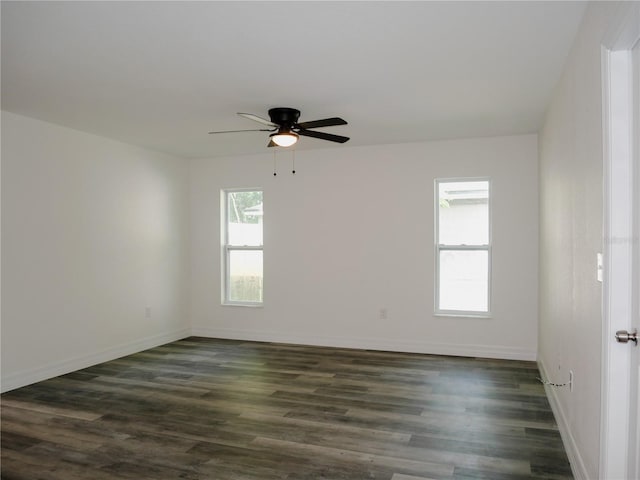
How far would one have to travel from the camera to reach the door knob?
6.13 feet

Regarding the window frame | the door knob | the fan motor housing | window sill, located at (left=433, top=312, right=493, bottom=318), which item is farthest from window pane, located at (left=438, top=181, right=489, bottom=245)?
the door knob

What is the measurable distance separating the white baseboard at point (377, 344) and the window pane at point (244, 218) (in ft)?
4.13

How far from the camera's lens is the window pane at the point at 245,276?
6539 millimetres

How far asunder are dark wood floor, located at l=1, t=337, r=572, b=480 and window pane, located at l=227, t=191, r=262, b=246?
1.91 m

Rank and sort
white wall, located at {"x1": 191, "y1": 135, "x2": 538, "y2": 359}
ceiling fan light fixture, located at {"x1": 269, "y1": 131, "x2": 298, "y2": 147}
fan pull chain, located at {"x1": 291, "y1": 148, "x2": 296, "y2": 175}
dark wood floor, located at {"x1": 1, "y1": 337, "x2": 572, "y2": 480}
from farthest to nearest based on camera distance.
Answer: fan pull chain, located at {"x1": 291, "y1": 148, "x2": 296, "y2": 175}
white wall, located at {"x1": 191, "y1": 135, "x2": 538, "y2": 359}
ceiling fan light fixture, located at {"x1": 269, "y1": 131, "x2": 298, "y2": 147}
dark wood floor, located at {"x1": 1, "y1": 337, "x2": 572, "y2": 480}

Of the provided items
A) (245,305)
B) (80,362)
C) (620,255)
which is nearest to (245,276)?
(245,305)

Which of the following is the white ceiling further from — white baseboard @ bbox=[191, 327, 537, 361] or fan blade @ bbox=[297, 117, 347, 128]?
white baseboard @ bbox=[191, 327, 537, 361]

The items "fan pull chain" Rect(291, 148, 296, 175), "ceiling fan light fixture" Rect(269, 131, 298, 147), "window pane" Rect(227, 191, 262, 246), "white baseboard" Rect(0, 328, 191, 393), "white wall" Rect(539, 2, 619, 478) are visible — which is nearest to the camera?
"white wall" Rect(539, 2, 619, 478)

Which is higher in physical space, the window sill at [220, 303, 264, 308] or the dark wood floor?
the window sill at [220, 303, 264, 308]

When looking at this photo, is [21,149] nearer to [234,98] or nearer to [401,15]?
[234,98]

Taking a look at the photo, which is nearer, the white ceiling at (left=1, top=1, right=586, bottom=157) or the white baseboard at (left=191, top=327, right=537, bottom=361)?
the white ceiling at (left=1, top=1, right=586, bottom=157)

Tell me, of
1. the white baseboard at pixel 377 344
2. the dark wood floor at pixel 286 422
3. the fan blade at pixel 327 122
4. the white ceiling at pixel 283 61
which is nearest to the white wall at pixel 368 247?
the white baseboard at pixel 377 344

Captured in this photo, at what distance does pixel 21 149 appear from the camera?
14.4 ft

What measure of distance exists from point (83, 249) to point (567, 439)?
471 cm
